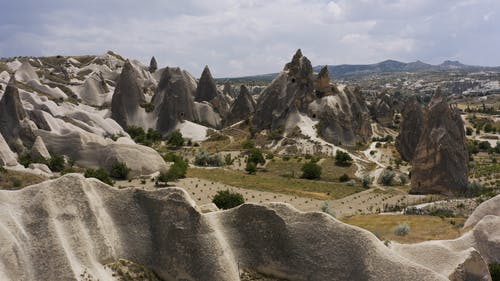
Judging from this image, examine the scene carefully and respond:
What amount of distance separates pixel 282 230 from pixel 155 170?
96.2ft

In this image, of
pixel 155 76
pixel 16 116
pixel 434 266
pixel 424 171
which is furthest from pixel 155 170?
pixel 155 76

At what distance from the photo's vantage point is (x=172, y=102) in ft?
267

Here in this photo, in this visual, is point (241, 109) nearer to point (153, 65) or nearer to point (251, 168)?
point (251, 168)

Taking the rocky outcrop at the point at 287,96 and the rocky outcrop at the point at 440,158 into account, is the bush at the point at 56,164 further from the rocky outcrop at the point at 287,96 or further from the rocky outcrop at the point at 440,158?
the rocky outcrop at the point at 287,96

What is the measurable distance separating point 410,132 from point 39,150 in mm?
43628

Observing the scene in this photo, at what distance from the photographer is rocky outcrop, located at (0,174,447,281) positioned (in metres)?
17.3

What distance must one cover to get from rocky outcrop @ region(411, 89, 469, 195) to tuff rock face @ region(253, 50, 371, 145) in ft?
80.3

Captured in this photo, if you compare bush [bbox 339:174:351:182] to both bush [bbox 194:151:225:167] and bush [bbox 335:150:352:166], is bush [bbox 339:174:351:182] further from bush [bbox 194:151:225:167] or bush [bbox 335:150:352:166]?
bush [bbox 194:151:225:167]

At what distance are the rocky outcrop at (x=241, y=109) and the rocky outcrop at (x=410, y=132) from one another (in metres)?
28.6

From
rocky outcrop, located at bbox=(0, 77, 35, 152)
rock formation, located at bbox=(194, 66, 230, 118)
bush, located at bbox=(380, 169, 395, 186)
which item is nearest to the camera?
rocky outcrop, located at bbox=(0, 77, 35, 152)

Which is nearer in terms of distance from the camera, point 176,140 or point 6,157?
point 6,157

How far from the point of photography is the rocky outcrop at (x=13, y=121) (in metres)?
49.2

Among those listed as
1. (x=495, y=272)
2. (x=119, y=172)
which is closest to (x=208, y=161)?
(x=119, y=172)

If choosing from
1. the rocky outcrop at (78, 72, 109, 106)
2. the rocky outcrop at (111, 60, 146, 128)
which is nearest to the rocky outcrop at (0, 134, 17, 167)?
the rocky outcrop at (111, 60, 146, 128)
